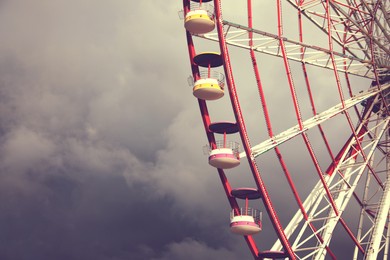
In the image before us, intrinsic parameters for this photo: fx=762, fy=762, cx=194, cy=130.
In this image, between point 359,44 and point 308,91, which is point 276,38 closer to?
point 308,91

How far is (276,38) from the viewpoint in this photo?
3981 centimetres

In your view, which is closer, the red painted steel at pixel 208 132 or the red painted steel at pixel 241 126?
the red painted steel at pixel 241 126

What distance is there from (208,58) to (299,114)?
564 centimetres

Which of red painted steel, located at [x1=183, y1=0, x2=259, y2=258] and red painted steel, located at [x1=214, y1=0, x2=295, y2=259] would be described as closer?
red painted steel, located at [x1=214, y1=0, x2=295, y2=259]

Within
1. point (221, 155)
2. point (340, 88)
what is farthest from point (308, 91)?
point (221, 155)

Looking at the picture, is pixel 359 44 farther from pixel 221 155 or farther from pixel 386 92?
pixel 221 155

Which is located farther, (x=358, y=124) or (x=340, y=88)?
(x=358, y=124)

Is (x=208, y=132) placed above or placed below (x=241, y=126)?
above

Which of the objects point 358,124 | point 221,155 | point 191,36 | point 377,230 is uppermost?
point 191,36

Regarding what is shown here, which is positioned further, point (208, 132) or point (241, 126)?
point (208, 132)

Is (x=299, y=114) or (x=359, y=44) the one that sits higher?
(x=359, y=44)

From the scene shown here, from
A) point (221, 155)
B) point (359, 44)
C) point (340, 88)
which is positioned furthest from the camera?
point (359, 44)

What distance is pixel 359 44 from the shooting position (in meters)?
45.8

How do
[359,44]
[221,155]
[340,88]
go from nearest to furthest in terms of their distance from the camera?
[221,155]
[340,88]
[359,44]
